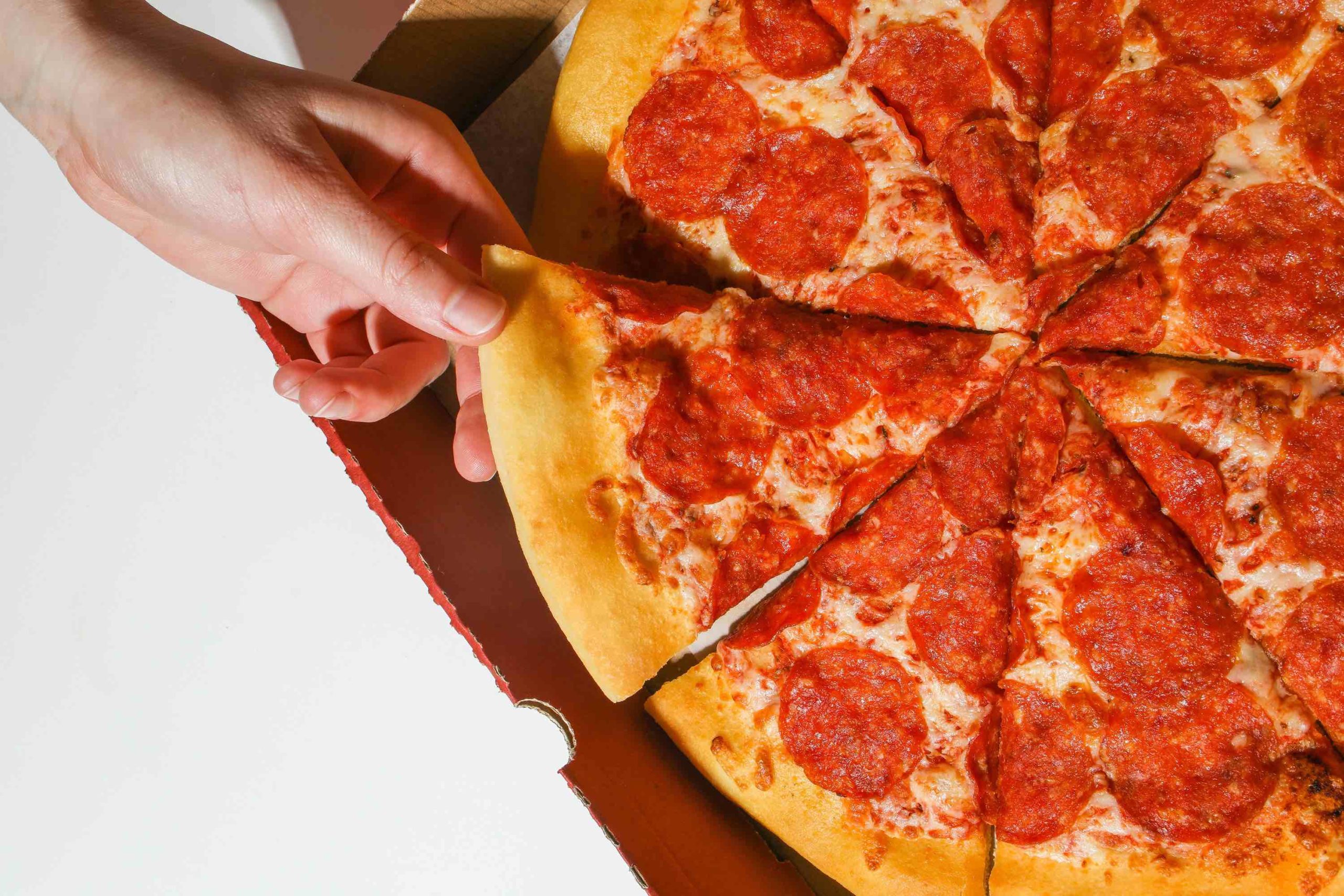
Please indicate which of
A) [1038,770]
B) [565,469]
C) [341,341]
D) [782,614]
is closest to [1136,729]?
[1038,770]

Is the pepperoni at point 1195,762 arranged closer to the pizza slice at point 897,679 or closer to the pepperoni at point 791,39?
the pizza slice at point 897,679

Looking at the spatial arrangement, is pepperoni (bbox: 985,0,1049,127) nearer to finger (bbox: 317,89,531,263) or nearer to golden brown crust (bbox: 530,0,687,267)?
golden brown crust (bbox: 530,0,687,267)

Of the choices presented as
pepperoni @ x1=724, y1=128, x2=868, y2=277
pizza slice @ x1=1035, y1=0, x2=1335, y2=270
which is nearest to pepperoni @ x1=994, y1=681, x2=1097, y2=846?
pizza slice @ x1=1035, y1=0, x2=1335, y2=270

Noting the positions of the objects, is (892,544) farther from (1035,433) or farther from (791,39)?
(791,39)

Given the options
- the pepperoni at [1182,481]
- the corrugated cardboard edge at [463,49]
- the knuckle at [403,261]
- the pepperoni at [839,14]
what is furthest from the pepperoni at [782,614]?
the corrugated cardboard edge at [463,49]

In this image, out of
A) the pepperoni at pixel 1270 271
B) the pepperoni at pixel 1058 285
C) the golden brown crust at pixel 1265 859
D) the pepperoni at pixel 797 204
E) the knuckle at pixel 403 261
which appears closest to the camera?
the knuckle at pixel 403 261

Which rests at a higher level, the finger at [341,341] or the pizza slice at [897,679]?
the finger at [341,341]

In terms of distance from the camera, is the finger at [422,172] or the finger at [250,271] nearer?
the finger at [422,172]
